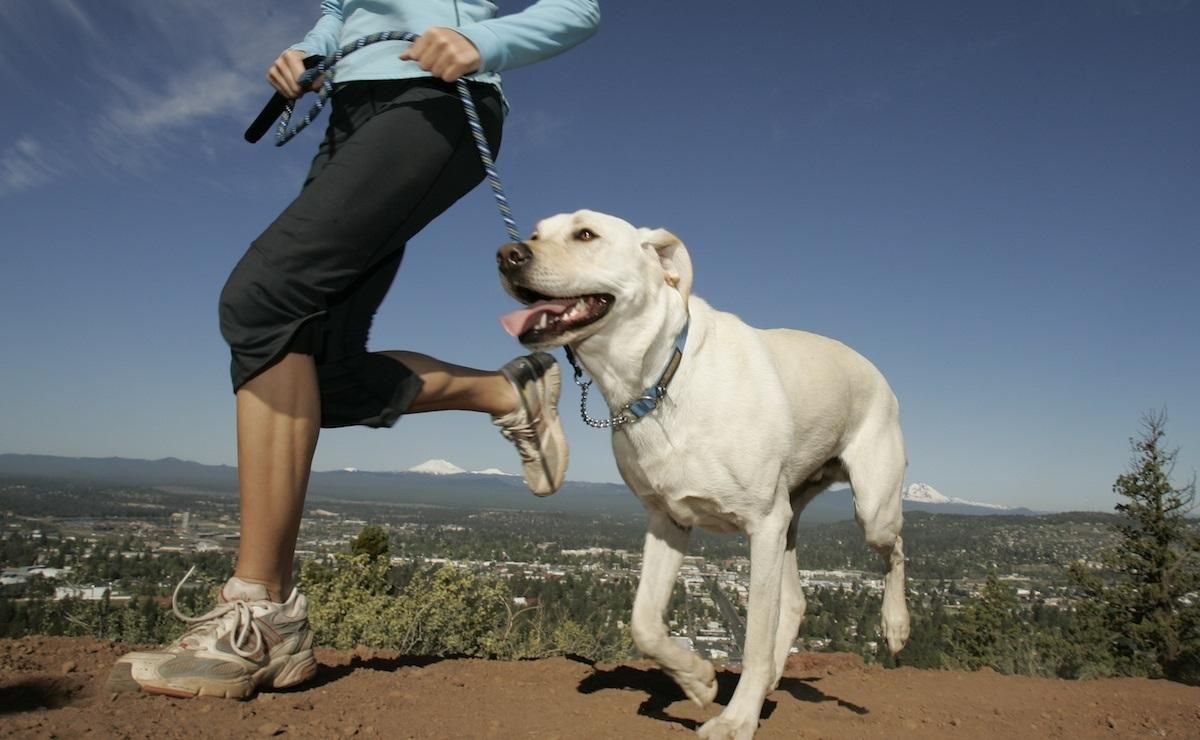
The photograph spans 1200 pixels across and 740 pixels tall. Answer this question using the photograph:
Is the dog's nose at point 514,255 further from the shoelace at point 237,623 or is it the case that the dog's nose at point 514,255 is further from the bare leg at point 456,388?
the shoelace at point 237,623

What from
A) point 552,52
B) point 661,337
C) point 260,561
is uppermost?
point 552,52

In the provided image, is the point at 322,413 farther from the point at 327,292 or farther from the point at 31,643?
the point at 31,643

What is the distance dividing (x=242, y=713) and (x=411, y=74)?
216 cm

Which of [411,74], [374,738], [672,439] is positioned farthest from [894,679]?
[411,74]

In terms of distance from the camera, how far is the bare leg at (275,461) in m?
2.52

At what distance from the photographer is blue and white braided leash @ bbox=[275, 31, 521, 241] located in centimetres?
270

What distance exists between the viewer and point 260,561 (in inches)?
103

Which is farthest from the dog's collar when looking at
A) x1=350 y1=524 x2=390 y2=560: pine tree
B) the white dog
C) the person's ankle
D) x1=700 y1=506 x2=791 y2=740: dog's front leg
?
x1=350 y1=524 x2=390 y2=560: pine tree

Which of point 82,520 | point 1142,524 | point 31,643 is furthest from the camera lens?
point 82,520

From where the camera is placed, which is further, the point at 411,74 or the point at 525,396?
the point at 525,396

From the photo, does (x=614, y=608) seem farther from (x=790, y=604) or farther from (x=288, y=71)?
(x=288, y=71)

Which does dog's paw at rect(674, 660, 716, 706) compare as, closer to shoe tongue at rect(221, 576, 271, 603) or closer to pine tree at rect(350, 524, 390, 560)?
shoe tongue at rect(221, 576, 271, 603)

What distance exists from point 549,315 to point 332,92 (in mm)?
1200

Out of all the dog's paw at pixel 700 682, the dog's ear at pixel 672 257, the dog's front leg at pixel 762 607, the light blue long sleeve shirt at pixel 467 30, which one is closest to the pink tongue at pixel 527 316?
the dog's ear at pixel 672 257
